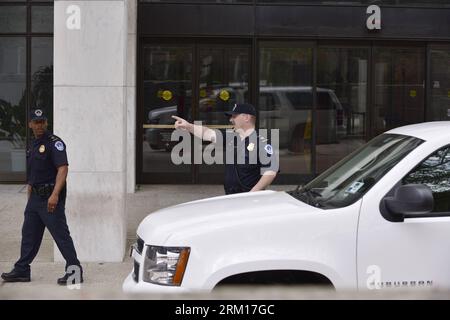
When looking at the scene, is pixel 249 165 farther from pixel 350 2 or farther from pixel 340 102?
pixel 350 2

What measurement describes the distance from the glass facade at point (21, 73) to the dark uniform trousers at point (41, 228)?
666 cm

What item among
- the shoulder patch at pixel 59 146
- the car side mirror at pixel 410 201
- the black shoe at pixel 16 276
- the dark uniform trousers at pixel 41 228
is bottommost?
the black shoe at pixel 16 276

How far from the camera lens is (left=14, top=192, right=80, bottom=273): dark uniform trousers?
761 cm

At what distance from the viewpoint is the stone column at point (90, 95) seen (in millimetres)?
8688

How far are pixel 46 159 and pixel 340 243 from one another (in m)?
3.94

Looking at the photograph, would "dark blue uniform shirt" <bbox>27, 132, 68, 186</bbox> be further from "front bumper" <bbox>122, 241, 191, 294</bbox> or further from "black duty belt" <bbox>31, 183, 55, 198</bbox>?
"front bumper" <bbox>122, 241, 191, 294</bbox>

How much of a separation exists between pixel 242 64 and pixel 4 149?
4.80m

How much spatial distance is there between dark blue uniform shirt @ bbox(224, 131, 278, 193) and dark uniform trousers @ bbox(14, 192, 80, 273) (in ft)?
5.88

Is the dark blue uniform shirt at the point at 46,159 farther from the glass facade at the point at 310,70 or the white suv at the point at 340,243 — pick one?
the glass facade at the point at 310,70

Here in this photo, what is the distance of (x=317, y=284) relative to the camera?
4613 millimetres

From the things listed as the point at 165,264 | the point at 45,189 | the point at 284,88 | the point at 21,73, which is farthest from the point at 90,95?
the point at 284,88

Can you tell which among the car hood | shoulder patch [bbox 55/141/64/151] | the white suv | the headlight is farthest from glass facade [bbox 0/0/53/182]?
the white suv

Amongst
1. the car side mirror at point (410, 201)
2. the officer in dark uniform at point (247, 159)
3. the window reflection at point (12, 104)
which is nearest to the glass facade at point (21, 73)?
the window reflection at point (12, 104)
